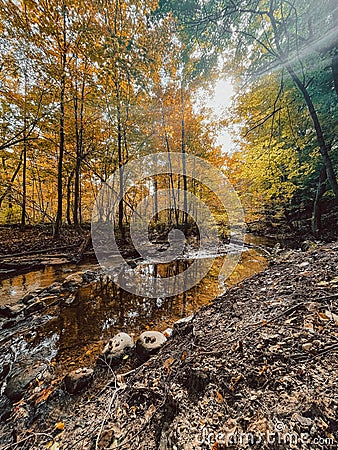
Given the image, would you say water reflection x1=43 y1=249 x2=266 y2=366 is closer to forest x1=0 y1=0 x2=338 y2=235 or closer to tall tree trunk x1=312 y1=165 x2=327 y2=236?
tall tree trunk x1=312 y1=165 x2=327 y2=236

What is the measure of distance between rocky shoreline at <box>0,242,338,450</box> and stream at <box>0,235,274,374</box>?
1.43ft

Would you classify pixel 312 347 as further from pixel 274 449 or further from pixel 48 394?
pixel 48 394

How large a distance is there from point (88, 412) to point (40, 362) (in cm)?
124

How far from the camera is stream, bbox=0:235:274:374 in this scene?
2.58 metres

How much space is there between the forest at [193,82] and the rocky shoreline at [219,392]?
445 cm

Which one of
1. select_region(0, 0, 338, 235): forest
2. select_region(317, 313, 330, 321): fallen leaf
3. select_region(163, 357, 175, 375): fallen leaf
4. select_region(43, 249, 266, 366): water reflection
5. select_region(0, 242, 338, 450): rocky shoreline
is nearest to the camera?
select_region(0, 242, 338, 450): rocky shoreline

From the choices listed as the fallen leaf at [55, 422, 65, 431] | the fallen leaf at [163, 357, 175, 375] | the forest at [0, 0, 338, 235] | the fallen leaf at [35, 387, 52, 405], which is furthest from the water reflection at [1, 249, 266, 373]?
the forest at [0, 0, 338, 235]

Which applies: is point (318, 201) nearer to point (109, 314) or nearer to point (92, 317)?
point (109, 314)

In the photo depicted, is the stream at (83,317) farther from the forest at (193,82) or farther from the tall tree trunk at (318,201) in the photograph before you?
the forest at (193,82)

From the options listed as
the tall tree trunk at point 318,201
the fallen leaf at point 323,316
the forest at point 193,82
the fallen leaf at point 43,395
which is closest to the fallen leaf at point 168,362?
the fallen leaf at point 43,395

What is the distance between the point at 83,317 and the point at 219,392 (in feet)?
9.97

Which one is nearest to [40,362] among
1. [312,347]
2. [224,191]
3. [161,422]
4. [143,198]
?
[161,422]

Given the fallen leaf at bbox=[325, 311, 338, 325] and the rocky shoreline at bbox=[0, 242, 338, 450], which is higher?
the fallen leaf at bbox=[325, 311, 338, 325]

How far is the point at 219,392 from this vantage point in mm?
1241
